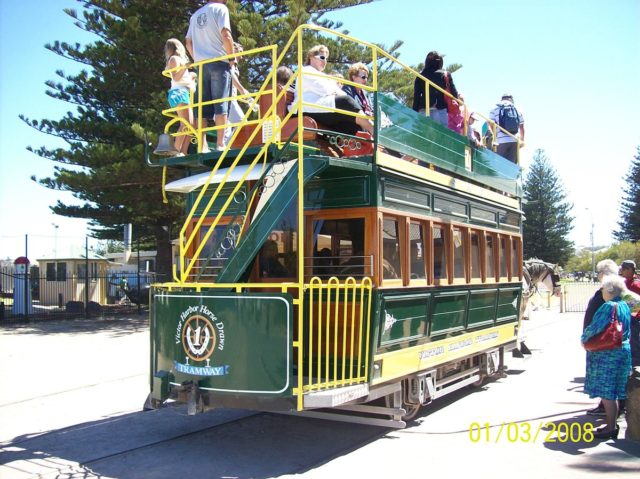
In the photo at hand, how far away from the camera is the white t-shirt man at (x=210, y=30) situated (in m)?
7.37

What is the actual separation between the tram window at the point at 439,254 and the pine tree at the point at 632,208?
6225 centimetres

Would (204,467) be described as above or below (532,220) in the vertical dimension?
below

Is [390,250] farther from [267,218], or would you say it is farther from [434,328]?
[267,218]

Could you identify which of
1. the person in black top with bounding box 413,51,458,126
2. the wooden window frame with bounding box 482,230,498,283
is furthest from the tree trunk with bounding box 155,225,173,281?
the person in black top with bounding box 413,51,458,126

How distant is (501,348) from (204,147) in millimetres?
6068

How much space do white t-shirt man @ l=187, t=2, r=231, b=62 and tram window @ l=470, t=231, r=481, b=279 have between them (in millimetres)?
4283

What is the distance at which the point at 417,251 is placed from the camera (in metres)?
7.32

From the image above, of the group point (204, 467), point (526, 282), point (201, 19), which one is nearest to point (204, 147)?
point (201, 19)

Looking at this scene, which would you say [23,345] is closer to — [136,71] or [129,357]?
[129,357]

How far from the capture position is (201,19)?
7.48 meters

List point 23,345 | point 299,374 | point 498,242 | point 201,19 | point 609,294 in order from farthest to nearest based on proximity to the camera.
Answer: point 23,345 → point 498,242 → point 201,19 → point 609,294 → point 299,374

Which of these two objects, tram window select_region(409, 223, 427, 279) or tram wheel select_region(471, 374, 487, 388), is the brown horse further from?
tram window select_region(409, 223, 427, 279)

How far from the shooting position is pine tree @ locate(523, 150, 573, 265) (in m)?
61.5
